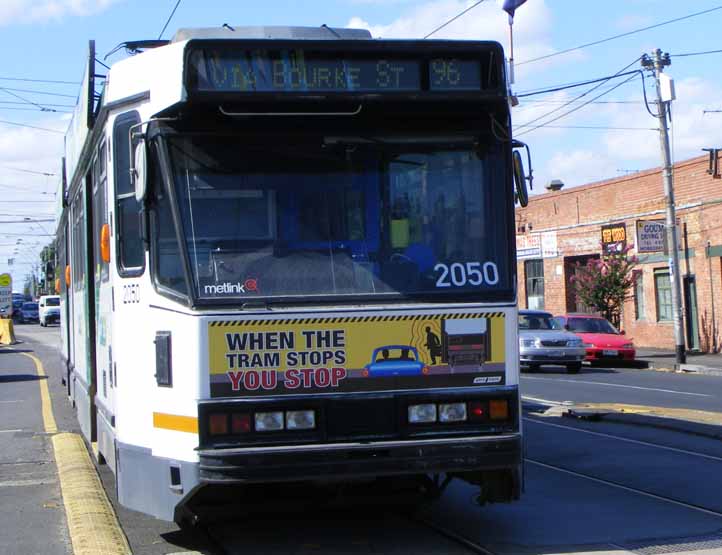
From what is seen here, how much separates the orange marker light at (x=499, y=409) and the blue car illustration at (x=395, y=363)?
477 millimetres

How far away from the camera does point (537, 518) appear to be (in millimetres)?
8250

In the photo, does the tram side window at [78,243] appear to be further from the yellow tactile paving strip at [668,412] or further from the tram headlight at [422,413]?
the yellow tactile paving strip at [668,412]

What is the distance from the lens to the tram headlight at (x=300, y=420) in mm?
6477

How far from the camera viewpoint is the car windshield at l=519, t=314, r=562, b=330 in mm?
28094

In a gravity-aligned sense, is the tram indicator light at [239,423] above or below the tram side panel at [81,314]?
below

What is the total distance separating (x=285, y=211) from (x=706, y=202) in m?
28.7

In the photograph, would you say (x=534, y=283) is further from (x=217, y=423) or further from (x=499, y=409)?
(x=217, y=423)

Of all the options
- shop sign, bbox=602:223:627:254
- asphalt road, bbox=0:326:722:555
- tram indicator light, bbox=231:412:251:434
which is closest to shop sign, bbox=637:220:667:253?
shop sign, bbox=602:223:627:254

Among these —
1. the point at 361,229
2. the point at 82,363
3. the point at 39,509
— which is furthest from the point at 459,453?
the point at 82,363

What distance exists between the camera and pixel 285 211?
6.68m

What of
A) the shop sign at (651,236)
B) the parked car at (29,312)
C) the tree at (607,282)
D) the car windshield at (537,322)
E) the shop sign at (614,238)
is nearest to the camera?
the car windshield at (537,322)

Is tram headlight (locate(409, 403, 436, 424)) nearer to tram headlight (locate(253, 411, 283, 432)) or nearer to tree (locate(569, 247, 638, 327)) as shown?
tram headlight (locate(253, 411, 283, 432))

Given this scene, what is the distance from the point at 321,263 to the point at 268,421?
39.7 inches

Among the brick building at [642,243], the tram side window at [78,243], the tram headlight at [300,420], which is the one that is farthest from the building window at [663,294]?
the tram headlight at [300,420]
